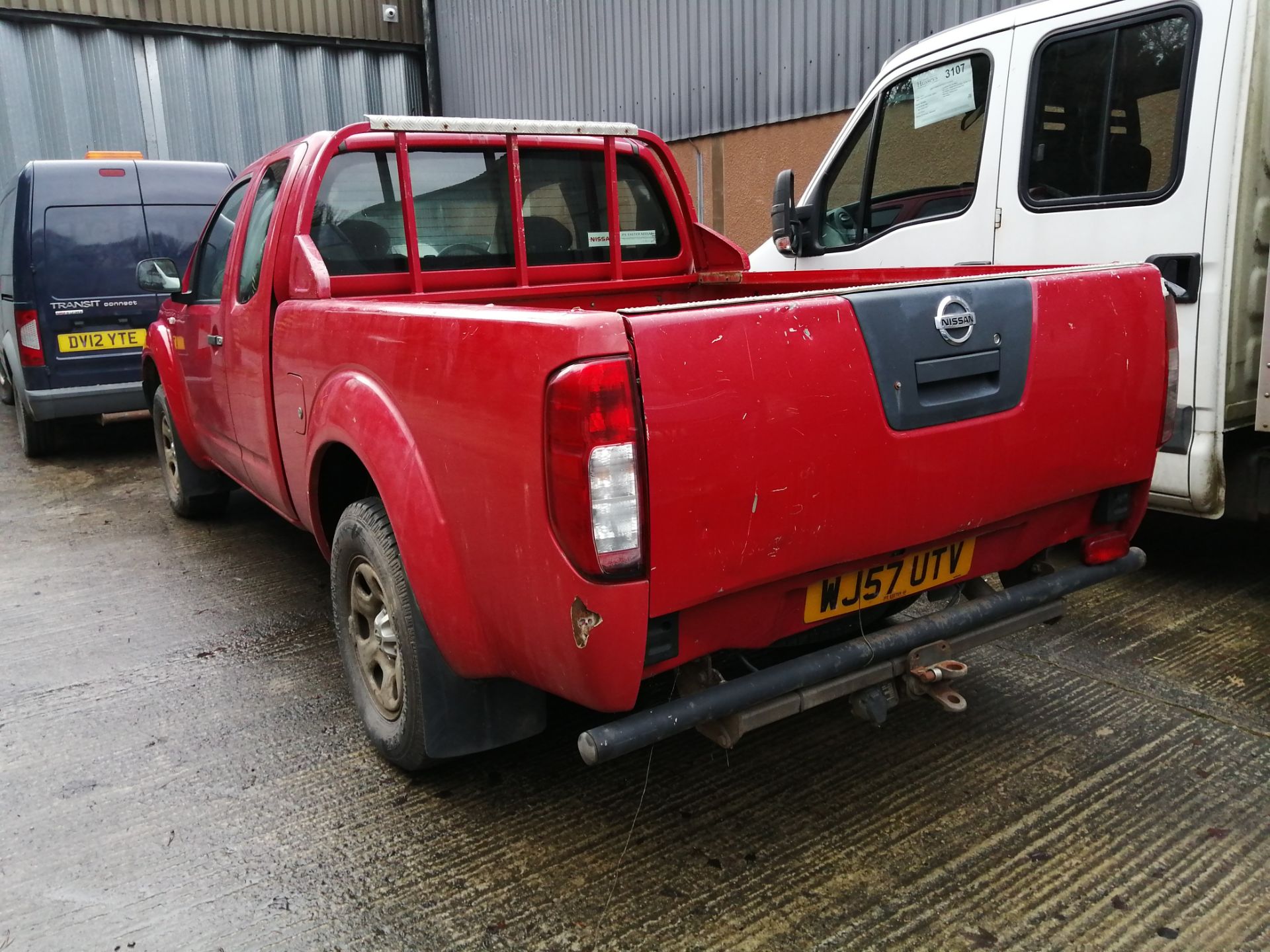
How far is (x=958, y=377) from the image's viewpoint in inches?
90.5

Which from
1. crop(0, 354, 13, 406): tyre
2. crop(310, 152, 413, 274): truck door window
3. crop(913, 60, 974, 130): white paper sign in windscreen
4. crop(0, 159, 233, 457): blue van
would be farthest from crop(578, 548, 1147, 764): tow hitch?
crop(0, 354, 13, 406): tyre

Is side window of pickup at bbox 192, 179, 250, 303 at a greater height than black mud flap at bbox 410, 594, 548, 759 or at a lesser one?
greater

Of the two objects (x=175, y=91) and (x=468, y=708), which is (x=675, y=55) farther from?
(x=468, y=708)

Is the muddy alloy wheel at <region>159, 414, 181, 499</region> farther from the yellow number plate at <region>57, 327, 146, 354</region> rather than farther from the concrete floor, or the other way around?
the concrete floor

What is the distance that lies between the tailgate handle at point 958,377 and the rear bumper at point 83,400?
641cm

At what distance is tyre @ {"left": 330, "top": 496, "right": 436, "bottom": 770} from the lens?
2566 millimetres

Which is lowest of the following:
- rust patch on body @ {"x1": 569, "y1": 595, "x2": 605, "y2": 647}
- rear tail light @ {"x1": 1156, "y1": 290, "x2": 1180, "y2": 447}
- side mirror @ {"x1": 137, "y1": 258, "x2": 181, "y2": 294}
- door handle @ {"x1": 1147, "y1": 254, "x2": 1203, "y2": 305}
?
rust patch on body @ {"x1": 569, "y1": 595, "x2": 605, "y2": 647}

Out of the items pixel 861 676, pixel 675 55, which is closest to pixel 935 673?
pixel 861 676

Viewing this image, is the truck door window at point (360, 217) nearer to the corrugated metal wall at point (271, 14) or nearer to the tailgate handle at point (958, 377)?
the tailgate handle at point (958, 377)

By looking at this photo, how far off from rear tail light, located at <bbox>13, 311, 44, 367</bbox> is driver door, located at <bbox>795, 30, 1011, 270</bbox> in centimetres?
547

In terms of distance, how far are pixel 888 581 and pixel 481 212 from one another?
226cm

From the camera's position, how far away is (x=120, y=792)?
284 cm

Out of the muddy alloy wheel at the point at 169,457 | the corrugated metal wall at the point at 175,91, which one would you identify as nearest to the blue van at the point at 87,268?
the muddy alloy wheel at the point at 169,457

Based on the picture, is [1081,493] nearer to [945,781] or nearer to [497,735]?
[945,781]
